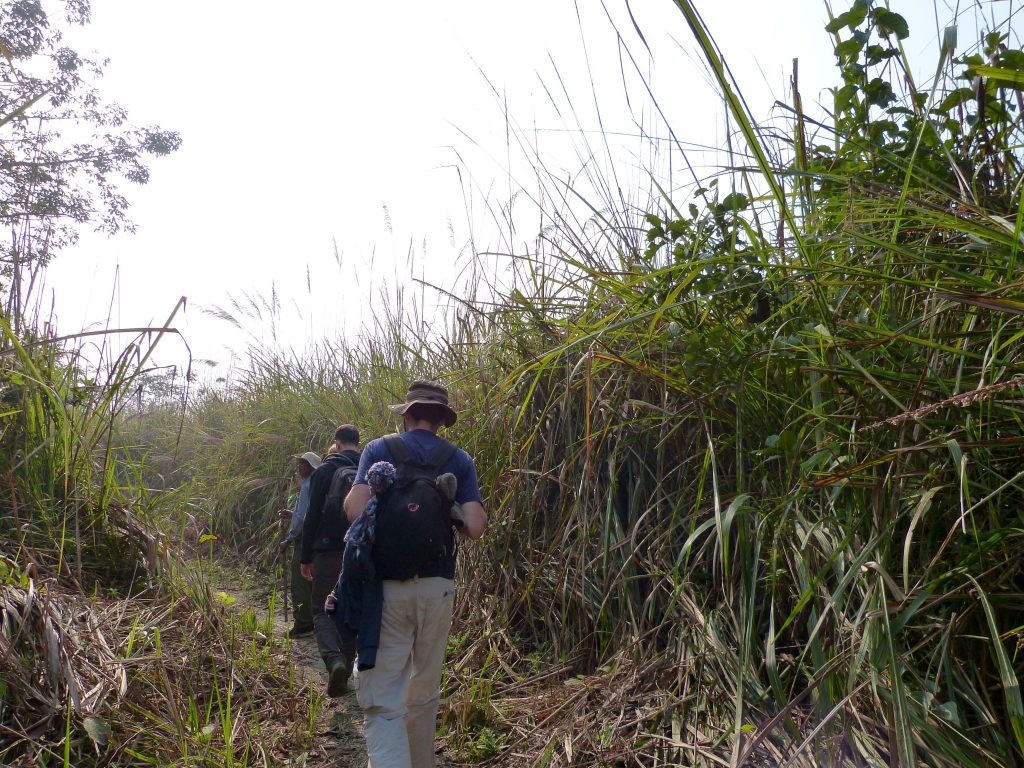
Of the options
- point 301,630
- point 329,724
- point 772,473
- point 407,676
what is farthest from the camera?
point 301,630

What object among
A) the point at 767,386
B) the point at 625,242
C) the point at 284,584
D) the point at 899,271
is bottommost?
the point at 284,584

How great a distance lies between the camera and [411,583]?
3.84 m

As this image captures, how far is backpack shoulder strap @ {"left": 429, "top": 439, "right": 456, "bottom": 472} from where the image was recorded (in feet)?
13.0

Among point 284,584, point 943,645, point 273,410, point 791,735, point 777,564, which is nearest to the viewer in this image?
point 943,645

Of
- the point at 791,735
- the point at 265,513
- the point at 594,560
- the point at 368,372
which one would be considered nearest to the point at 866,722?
the point at 791,735

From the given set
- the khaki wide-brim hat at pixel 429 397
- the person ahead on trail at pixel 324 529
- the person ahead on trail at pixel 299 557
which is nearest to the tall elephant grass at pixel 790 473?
the khaki wide-brim hat at pixel 429 397

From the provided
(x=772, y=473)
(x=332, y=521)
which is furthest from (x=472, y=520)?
(x=332, y=521)

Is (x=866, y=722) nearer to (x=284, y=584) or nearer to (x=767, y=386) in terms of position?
(x=767, y=386)

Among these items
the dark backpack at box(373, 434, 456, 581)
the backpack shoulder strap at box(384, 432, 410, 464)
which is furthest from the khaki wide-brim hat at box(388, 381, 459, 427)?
the dark backpack at box(373, 434, 456, 581)

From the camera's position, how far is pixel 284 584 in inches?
289

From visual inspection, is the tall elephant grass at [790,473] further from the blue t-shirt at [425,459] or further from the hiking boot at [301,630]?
the hiking boot at [301,630]

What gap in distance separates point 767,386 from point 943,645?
109cm

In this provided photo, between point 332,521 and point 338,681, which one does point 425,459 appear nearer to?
point 338,681

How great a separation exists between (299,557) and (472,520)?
3182mm
